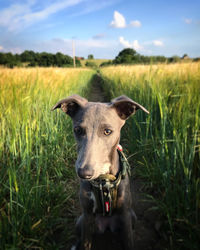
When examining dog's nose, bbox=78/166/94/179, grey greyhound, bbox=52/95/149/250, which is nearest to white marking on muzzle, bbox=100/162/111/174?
grey greyhound, bbox=52/95/149/250

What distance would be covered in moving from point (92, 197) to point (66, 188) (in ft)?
3.51

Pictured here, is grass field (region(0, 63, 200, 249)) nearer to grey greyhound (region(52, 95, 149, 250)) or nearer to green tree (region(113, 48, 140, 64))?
grey greyhound (region(52, 95, 149, 250))

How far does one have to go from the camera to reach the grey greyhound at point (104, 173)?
1.39 metres

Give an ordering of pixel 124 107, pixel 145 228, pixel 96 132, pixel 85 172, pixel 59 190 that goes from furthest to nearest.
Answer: pixel 59 190
pixel 145 228
pixel 124 107
pixel 96 132
pixel 85 172

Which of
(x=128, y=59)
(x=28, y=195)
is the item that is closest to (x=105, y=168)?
(x=28, y=195)

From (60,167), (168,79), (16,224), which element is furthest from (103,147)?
(168,79)

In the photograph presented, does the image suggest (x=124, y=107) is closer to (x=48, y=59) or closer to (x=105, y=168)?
(x=105, y=168)

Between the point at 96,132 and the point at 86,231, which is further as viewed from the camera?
the point at 86,231

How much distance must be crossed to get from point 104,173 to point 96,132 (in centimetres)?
35

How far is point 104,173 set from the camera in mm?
1437

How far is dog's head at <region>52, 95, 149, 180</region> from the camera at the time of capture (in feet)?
4.02

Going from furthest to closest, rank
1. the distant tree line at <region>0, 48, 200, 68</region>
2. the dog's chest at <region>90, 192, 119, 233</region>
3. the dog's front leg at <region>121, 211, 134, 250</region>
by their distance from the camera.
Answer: the distant tree line at <region>0, 48, 200, 68</region>, the dog's chest at <region>90, 192, 119, 233</region>, the dog's front leg at <region>121, 211, 134, 250</region>

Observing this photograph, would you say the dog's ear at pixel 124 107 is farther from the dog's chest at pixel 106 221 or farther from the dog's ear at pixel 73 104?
the dog's chest at pixel 106 221

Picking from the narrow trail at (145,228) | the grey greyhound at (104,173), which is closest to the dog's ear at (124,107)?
the grey greyhound at (104,173)
